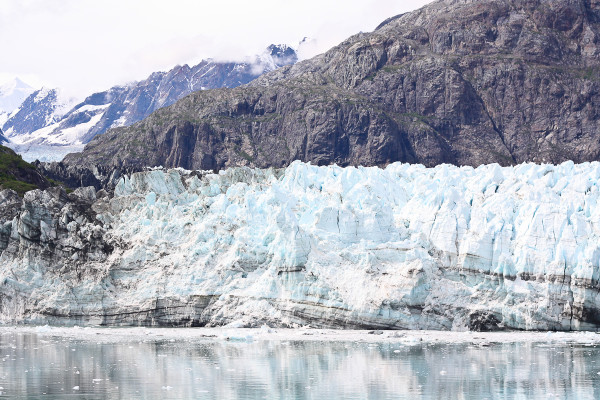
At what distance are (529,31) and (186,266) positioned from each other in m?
128

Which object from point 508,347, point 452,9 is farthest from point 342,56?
point 508,347

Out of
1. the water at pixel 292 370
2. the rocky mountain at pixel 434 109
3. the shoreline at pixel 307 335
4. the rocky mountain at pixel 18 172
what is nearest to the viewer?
the water at pixel 292 370

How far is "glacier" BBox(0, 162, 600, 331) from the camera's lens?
4062 centimetres

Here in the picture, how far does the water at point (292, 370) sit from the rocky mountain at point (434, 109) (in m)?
114

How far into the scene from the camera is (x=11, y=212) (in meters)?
49.2

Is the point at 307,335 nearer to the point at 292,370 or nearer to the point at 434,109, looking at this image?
the point at 292,370

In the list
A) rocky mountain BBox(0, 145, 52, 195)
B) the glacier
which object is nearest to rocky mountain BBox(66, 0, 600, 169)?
rocky mountain BBox(0, 145, 52, 195)

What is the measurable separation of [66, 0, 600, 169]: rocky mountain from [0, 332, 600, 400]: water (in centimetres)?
11439

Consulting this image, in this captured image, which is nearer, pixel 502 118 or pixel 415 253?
pixel 415 253

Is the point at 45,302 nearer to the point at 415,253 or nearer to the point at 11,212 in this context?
the point at 11,212

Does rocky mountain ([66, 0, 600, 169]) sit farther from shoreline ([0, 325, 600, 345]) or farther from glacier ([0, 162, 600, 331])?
shoreline ([0, 325, 600, 345])

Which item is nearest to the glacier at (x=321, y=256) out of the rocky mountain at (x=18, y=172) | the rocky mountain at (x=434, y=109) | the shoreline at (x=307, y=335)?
the shoreline at (x=307, y=335)

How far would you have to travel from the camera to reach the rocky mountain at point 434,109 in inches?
5999

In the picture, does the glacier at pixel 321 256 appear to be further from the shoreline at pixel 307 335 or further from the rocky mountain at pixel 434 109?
the rocky mountain at pixel 434 109
